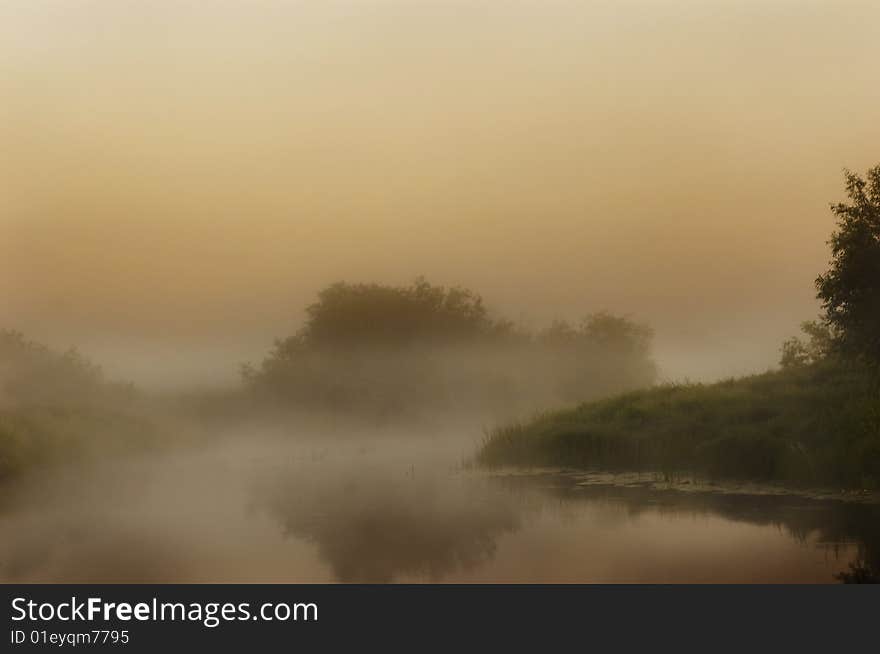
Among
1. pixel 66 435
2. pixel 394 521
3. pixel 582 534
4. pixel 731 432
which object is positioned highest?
pixel 66 435

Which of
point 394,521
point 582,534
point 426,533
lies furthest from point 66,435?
point 582,534

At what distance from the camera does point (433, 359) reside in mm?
80250

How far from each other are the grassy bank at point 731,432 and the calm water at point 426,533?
97.0 inches

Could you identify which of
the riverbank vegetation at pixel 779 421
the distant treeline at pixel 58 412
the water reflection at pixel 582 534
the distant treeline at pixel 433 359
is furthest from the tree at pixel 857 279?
the distant treeline at pixel 433 359

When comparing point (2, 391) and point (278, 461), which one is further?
point (2, 391)

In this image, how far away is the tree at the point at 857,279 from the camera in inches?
1064

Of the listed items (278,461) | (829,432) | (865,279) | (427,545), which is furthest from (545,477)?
(278,461)

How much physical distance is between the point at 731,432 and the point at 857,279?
5.07 m

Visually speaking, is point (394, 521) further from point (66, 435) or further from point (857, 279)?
point (66, 435)

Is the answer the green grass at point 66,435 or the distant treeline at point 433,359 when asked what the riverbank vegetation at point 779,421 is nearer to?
the green grass at point 66,435
